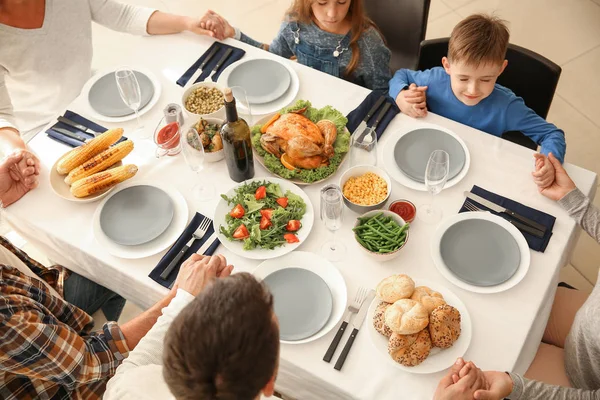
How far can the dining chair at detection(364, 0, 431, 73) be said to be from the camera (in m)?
2.59

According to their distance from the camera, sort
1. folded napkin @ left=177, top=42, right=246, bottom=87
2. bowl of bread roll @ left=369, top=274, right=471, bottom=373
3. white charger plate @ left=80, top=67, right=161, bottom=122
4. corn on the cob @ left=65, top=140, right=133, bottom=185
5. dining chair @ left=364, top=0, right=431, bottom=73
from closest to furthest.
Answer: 1. bowl of bread roll @ left=369, top=274, right=471, bottom=373
2. corn on the cob @ left=65, top=140, right=133, bottom=185
3. white charger plate @ left=80, top=67, right=161, bottom=122
4. folded napkin @ left=177, top=42, right=246, bottom=87
5. dining chair @ left=364, top=0, right=431, bottom=73

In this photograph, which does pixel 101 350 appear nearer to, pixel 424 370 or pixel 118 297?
pixel 118 297

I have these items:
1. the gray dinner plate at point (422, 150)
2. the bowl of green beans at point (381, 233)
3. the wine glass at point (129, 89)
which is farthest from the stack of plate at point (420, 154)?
the wine glass at point (129, 89)

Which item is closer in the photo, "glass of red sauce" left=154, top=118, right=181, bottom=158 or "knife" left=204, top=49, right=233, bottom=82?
"glass of red sauce" left=154, top=118, right=181, bottom=158

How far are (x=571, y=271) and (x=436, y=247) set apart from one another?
1437mm

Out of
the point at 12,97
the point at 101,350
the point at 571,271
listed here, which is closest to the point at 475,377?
the point at 101,350

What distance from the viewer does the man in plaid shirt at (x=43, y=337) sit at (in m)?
1.48

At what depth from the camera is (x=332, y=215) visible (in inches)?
65.4

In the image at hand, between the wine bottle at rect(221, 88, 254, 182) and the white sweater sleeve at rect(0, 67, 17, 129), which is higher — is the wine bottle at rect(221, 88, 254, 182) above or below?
above

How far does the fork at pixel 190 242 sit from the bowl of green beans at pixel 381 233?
1.63 feet

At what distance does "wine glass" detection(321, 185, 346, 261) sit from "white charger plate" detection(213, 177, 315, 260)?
7 centimetres

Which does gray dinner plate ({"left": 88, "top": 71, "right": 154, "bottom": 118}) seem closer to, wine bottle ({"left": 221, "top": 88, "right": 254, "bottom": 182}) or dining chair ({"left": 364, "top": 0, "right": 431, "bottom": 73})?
wine bottle ({"left": 221, "top": 88, "right": 254, "bottom": 182})

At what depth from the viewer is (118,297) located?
2.20m

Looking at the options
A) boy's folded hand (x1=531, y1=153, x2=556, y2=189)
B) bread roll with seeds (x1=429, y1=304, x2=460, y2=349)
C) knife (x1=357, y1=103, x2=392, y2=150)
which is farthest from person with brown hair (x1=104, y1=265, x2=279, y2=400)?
boy's folded hand (x1=531, y1=153, x2=556, y2=189)
